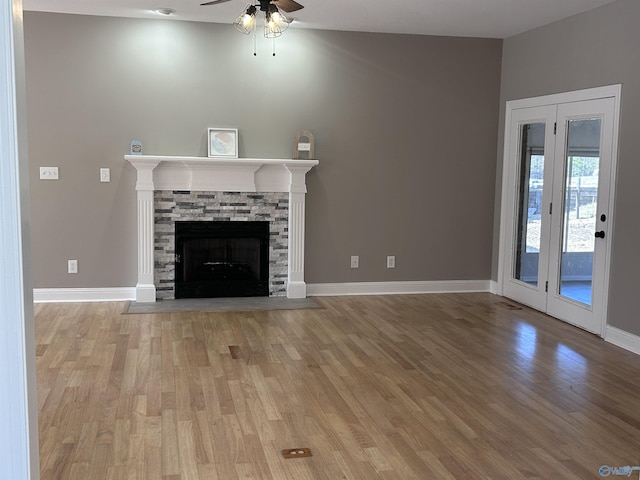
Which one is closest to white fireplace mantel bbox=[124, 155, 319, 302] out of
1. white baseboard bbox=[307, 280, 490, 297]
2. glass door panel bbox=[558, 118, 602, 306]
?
white baseboard bbox=[307, 280, 490, 297]

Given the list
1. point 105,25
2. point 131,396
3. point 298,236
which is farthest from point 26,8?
point 131,396

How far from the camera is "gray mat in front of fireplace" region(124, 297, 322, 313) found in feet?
19.2

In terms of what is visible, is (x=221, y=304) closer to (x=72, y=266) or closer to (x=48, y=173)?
(x=72, y=266)

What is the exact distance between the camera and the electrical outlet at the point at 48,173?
5.91 metres

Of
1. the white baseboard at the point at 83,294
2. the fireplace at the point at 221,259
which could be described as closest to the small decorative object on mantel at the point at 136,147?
the fireplace at the point at 221,259

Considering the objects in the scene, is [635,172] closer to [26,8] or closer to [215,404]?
[215,404]

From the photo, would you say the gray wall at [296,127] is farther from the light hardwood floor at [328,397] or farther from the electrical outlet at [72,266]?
the light hardwood floor at [328,397]

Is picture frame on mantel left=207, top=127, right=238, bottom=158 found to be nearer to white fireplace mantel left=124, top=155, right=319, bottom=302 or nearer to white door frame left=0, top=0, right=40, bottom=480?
white fireplace mantel left=124, top=155, right=319, bottom=302

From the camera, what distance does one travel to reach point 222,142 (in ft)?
20.3

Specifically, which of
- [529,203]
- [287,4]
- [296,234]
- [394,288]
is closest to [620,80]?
[529,203]

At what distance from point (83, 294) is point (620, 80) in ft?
16.7

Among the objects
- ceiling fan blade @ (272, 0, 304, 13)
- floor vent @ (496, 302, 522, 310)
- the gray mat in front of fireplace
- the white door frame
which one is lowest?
floor vent @ (496, 302, 522, 310)

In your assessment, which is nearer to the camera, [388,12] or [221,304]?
[388,12]

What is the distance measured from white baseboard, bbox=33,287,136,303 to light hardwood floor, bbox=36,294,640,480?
0.93 feet
